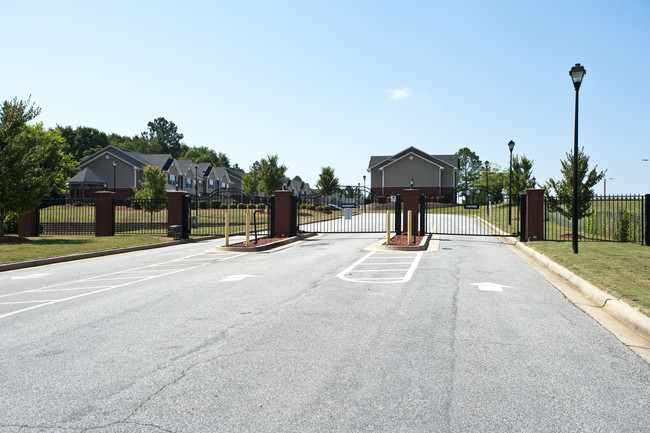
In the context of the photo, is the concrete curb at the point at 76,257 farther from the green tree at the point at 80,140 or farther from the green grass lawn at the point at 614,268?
the green tree at the point at 80,140

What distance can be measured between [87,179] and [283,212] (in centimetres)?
4193

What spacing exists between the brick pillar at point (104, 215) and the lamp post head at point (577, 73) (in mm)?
21855

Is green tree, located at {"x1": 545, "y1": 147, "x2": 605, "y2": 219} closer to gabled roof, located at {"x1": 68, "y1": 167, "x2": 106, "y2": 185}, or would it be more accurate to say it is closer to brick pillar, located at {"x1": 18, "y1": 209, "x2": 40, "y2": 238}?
brick pillar, located at {"x1": 18, "y1": 209, "x2": 40, "y2": 238}

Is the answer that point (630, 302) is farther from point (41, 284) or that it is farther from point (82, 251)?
point (82, 251)

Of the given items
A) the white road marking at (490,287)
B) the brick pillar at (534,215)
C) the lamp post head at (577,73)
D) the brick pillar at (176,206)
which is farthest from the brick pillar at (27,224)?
the lamp post head at (577,73)

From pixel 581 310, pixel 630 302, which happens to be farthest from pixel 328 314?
pixel 630 302

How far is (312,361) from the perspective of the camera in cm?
475

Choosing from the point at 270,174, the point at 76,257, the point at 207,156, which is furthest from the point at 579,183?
the point at 207,156

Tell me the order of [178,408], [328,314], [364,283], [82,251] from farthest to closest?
[82,251] → [364,283] → [328,314] → [178,408]

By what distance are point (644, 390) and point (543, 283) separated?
6300 millimetres

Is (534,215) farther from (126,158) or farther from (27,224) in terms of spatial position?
(126,158)

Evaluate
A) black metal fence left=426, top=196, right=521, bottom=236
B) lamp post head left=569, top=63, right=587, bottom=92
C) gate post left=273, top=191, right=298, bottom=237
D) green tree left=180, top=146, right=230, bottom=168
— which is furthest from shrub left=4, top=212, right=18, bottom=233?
green tree left=180, top=146, right=230, bottom=168

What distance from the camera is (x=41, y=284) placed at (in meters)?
10.5

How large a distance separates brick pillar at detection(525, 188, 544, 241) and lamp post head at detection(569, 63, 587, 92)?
6659 mm
